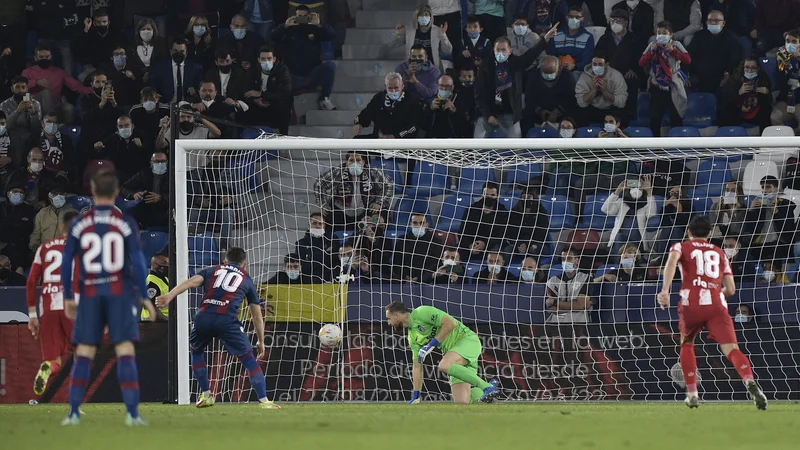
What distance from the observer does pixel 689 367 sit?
37.8ft

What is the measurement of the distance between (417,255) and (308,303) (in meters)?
1.66

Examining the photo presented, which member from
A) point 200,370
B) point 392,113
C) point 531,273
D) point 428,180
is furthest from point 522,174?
point 200,370

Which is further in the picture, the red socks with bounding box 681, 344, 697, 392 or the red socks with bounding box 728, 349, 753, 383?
the red socks with bounding box 681, 344, 697, 392

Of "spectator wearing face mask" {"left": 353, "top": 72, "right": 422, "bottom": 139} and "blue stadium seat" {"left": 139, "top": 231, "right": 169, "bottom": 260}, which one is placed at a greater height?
"spectator wearing face mask" {"left": 353, "top": 72, "right": 422, "bottom": 139}

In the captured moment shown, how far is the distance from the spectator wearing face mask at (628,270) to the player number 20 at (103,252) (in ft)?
27.3

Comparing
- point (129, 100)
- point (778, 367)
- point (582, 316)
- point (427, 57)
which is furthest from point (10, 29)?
point (778, 367)

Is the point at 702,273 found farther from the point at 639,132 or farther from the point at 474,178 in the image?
the point at 639,132

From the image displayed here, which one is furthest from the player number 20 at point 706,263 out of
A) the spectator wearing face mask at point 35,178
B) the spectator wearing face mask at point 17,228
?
the spectator wearing face mask at point 35,178

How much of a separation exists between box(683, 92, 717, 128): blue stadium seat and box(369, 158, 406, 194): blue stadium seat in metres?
4.84

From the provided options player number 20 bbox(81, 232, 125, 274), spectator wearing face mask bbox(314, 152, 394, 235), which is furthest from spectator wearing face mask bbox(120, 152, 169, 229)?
player number 20 bbox(81, 232, 125, 274)

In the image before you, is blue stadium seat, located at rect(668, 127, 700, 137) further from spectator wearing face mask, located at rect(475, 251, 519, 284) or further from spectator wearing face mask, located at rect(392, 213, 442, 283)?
spectator wearing face mask, located at rect(392, 213, 442, 283)

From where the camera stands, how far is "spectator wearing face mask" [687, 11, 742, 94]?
1861 centimetres

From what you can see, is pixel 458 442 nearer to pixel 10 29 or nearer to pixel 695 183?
pixel 695 183

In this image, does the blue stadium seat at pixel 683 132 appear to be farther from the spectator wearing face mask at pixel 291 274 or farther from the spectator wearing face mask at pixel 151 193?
Result: the spectator wearing face mask at pixel 151 193
